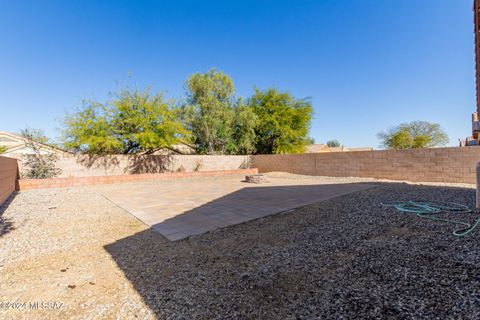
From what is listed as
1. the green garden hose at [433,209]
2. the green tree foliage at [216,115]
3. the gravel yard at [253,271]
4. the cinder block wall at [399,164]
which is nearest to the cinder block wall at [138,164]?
the green tree foliage at [216,115]

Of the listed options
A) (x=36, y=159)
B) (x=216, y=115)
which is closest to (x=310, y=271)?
(x=36, y=159)

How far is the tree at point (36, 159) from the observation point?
948cm

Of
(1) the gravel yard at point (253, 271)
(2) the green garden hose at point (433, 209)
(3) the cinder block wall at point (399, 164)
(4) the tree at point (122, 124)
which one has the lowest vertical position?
(1) the gravel yard at point (253, 271)

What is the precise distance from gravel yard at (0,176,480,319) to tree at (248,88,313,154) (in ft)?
48.5

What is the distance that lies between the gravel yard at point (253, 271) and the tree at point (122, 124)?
309 inches

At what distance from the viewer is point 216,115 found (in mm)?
15305

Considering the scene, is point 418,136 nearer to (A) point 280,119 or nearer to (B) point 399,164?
(A) point 280,119

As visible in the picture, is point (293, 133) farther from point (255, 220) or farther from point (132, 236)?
point (132, 236)

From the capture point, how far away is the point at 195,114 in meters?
15.1

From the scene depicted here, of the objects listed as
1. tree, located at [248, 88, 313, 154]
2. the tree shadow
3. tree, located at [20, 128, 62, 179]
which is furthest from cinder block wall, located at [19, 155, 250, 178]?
tree, located at [248, 88, 313, 154]

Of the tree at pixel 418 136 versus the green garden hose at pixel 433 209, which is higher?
the tree at pixel 418 136

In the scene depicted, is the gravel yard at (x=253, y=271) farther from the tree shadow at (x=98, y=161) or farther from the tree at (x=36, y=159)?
the tree shadow at (x=98, y=161)

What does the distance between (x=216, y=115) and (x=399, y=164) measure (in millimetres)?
11438

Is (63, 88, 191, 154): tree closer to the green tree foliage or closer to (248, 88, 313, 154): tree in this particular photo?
the green tree foliage
